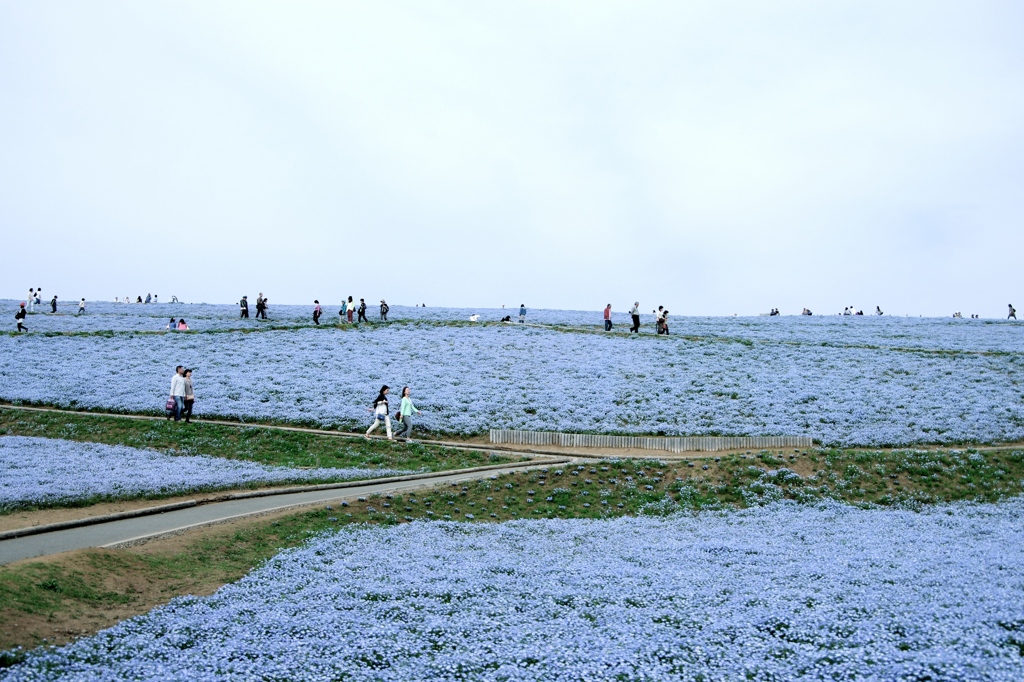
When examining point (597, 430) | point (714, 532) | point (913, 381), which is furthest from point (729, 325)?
point (714, 532)

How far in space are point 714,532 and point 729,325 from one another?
55.6 m

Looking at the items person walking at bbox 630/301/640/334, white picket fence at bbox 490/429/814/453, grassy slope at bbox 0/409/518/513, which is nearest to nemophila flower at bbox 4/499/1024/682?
grassy slope at bbox 0/409/518/513

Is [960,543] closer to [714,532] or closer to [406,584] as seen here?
[714,532]

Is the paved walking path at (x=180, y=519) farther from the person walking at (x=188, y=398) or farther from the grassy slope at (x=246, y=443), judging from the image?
the person walking at (x=188, y=398)

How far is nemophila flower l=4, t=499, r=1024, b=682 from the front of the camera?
504 inches

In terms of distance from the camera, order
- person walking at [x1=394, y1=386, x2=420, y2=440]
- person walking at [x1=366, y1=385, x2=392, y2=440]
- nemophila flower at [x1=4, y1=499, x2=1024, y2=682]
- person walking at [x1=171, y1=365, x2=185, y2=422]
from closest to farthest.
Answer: nemophila flower at [x1=4, y1=499, x2=1024, y2=682], person walking at [x1=394, y1=386, x2=420, y2=440], person walking at [x1=366, y1=385, x2=392, y2=440], person walking at [x1=171, y1=365, x2=185, y2=422]

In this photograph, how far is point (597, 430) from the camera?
118 feet

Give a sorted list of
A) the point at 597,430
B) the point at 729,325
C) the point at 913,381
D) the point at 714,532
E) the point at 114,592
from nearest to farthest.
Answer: the point at 114,592 → the point at 714,532 → the point at 597,430 → the point at 913,381 → the point at 729,325

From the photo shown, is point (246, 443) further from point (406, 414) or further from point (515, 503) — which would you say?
point (515, 503)

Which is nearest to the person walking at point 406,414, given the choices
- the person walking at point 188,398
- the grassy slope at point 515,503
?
the grassy slope at point 515,503

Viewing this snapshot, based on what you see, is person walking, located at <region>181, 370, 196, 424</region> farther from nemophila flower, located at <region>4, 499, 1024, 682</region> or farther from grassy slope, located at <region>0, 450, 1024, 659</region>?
nemophila flower, located at <region>4, 499, 1024, 682</region>

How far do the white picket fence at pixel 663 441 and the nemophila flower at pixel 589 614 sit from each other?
11383 millimetres

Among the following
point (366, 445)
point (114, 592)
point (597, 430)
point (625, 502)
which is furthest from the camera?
point (597, 430)

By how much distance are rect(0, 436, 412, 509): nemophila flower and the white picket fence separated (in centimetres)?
696
